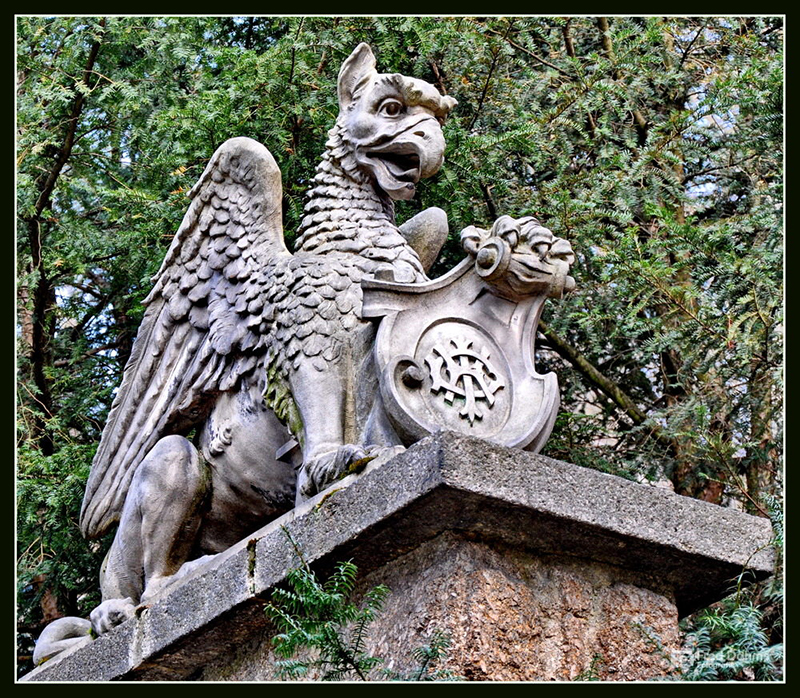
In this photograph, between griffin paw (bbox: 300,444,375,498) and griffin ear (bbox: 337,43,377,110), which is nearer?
griffin paw (bbox: 300,444,375,498)

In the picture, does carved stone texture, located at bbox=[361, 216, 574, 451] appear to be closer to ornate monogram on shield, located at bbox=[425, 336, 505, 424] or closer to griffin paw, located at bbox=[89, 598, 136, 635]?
ornate monogram on shield, located at bbox=[425, 336, 505, 424]

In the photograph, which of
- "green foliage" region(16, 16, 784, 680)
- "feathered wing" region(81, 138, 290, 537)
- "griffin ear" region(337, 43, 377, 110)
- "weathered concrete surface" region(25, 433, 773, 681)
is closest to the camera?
"weathered concrete surface" region(25, 433, 773, 681)

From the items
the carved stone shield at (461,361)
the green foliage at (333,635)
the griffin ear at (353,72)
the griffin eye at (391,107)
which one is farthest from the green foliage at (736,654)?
the griffin ear at (353,72)

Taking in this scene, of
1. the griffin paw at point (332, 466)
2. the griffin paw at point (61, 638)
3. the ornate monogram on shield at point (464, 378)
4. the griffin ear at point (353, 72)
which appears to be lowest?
the griffin paw at point (61, 638)

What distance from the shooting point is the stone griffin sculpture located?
4281 mm

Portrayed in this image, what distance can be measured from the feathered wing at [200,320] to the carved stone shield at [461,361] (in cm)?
63

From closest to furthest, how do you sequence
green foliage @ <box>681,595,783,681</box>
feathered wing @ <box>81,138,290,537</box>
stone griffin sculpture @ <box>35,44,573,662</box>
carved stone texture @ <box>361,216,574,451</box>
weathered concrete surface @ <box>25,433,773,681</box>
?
green foliage @ <box>681,595,783,681</box>
weathered concrete surface @ <box>25,433,773,681</box>
carved stone texture @ <box>361,216,574,451</box>
stone griffin sculpture @ <box>35,44,573,662</box>
feathered wing @ <box>81,138,290,537</box>

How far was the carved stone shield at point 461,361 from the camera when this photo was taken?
4160 mm

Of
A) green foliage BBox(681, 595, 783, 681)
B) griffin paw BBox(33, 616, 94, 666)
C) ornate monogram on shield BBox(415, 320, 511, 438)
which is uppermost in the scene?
ornate monogram on shield BBox(415, 320, 511, 438)

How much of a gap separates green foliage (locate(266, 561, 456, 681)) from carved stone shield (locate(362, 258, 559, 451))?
2.29 feet

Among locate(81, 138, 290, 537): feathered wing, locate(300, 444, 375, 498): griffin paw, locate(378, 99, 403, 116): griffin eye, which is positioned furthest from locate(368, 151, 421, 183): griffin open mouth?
locate(300, 444, 375, 498): griffin paw

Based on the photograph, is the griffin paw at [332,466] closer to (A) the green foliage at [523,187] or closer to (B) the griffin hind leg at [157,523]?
(B) the griffin hind leg at [157,523]

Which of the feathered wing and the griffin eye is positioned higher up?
the griffin eye

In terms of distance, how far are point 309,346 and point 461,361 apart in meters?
0.52
